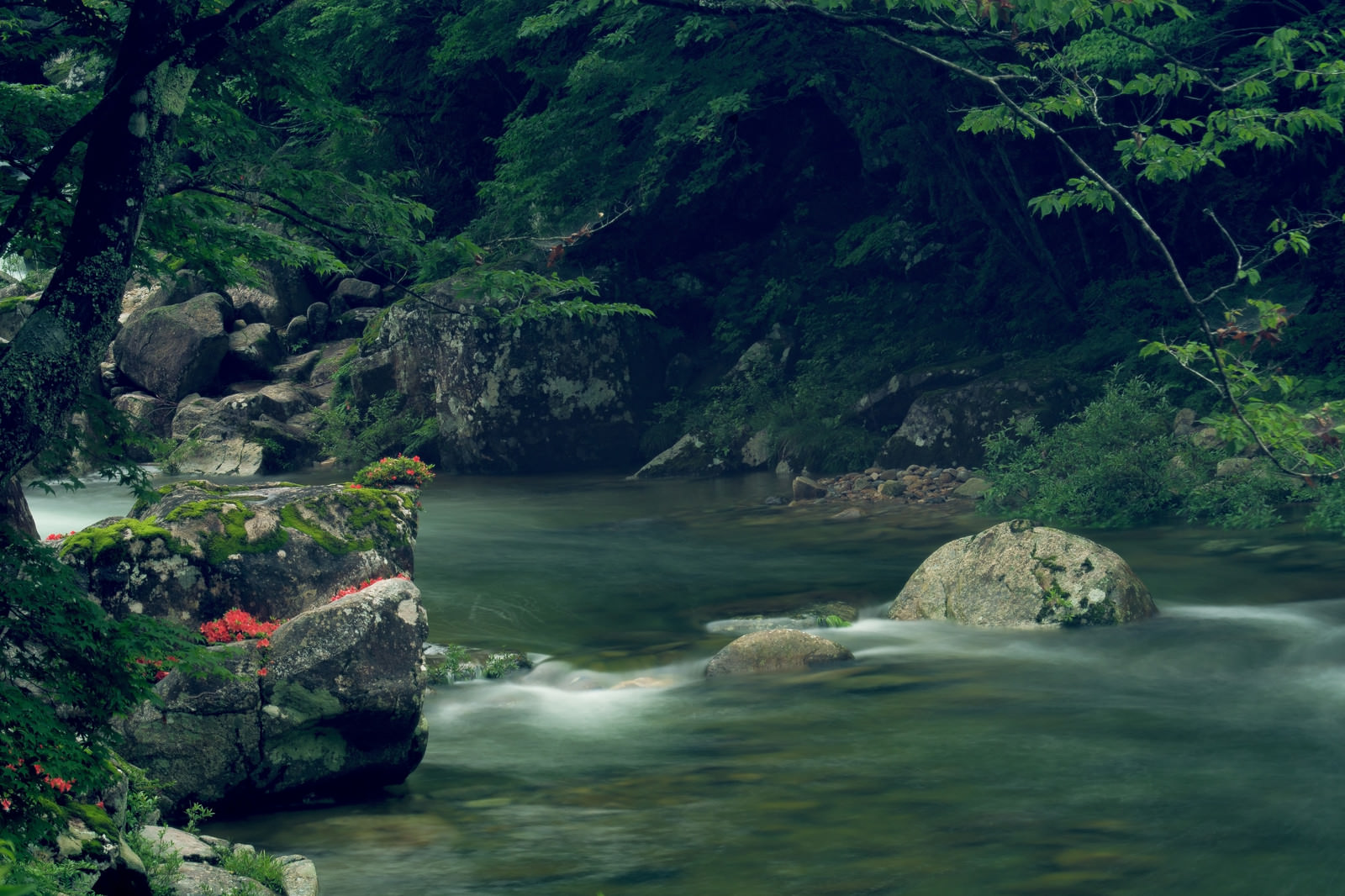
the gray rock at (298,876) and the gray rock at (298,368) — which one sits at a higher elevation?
the gray rock at (298,368)

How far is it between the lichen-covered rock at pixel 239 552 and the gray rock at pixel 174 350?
1824 centimetres

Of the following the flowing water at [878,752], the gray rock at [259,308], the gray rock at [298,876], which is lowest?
the flowing water at [878,752]

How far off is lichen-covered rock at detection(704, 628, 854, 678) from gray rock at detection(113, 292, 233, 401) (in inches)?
811

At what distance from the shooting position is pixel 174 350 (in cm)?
2745

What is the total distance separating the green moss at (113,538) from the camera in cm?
897

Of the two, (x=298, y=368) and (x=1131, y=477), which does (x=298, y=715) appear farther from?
(x=298, y=368)

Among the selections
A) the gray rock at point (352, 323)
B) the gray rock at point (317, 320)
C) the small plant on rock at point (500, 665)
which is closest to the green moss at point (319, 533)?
the small plant on rock at point (500, 665)

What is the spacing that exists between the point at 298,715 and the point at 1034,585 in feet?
22.9

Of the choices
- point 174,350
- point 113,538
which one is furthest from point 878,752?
point 174,350

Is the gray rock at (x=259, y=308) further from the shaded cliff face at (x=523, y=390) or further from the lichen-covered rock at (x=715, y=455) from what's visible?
the lichen-covered rock at (x=715, y=455)

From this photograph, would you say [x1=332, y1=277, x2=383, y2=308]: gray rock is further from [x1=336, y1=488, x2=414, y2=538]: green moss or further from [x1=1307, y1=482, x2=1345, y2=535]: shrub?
[x1=1307, y1=482, x2=1345, y2=535]: shrub

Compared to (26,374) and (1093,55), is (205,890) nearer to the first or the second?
(26,374)

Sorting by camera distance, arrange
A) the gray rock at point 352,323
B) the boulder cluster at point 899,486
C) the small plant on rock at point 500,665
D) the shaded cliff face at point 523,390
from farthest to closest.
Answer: the gray rock at point 352,323
the shaded cliff face at point 523,390
the boulder cluster at point 899,486
the small plant on rock at point 500,665

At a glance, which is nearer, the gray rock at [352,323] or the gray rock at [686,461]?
the gray rock at [686,461]
